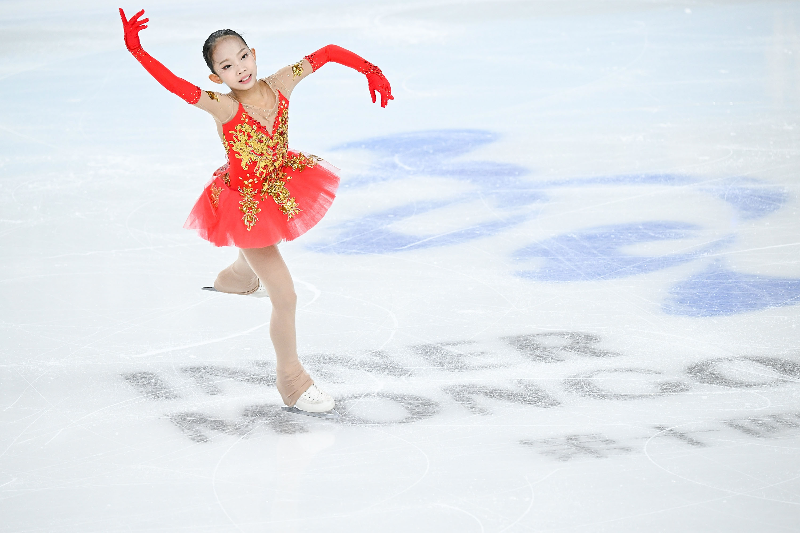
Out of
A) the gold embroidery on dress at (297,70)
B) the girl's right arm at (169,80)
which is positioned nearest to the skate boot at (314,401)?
the girl's right arm at (169,80)

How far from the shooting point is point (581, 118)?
638 cm

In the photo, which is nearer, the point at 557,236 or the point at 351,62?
the point at 351,62

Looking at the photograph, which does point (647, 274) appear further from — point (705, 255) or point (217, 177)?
point (217, 177)

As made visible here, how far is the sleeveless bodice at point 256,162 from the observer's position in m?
3.05

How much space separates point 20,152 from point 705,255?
409cm

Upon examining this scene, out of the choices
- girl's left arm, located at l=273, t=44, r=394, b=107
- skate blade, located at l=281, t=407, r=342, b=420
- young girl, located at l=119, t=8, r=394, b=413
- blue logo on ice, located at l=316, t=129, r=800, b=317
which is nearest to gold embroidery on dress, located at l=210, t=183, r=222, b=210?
young girl, located at l=119, t=8, r=394, b=413

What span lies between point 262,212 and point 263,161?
163 mm

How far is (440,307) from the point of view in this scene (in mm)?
3908

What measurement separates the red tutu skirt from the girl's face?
0.31 metres

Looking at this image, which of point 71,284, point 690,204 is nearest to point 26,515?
point 71,284

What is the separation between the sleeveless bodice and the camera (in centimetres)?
305

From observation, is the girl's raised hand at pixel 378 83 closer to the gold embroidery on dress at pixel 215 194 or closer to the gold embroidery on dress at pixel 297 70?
the gold embroidery on dress at pixel 297 70

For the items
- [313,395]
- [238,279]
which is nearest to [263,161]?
[238,279]

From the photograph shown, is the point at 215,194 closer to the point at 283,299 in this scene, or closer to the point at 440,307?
the point at 283,299
